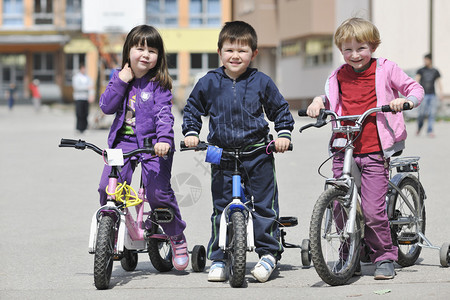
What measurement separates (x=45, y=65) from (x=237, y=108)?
61982 millimetres

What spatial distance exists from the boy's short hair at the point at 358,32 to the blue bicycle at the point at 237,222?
0.84 metres

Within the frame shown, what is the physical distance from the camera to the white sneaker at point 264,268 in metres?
5.79

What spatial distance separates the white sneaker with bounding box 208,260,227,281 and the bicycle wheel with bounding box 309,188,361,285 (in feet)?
2.26

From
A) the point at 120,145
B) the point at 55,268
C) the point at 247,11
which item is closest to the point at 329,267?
the point at 120,145

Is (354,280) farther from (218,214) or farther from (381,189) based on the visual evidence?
(218,214)

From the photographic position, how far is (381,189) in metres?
5.98

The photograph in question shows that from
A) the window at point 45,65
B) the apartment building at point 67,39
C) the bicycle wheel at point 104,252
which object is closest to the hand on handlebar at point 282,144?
the bicycle wheel at point 104,252

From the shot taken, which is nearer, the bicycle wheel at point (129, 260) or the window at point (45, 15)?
the bicycle wheel at point (129, 260)

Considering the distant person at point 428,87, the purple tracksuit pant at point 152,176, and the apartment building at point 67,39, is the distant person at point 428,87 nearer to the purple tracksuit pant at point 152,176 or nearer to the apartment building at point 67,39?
the purple tracksuit pant at point 152,176

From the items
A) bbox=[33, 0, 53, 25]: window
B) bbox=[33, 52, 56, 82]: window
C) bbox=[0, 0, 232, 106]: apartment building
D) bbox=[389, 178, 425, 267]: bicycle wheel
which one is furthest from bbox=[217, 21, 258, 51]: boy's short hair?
bbox=[33, 52, 56, 82]: window

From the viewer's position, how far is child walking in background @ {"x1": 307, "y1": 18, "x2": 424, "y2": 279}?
19.6 feet

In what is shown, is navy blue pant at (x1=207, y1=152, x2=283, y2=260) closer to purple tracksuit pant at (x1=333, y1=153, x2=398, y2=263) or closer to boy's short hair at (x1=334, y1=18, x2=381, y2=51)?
purple tracksuit pant at (x1=333, y1=153, x2=398, y2=263)

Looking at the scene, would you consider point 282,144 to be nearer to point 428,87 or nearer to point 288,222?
point 288,222

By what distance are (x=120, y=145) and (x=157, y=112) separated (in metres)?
0.33
